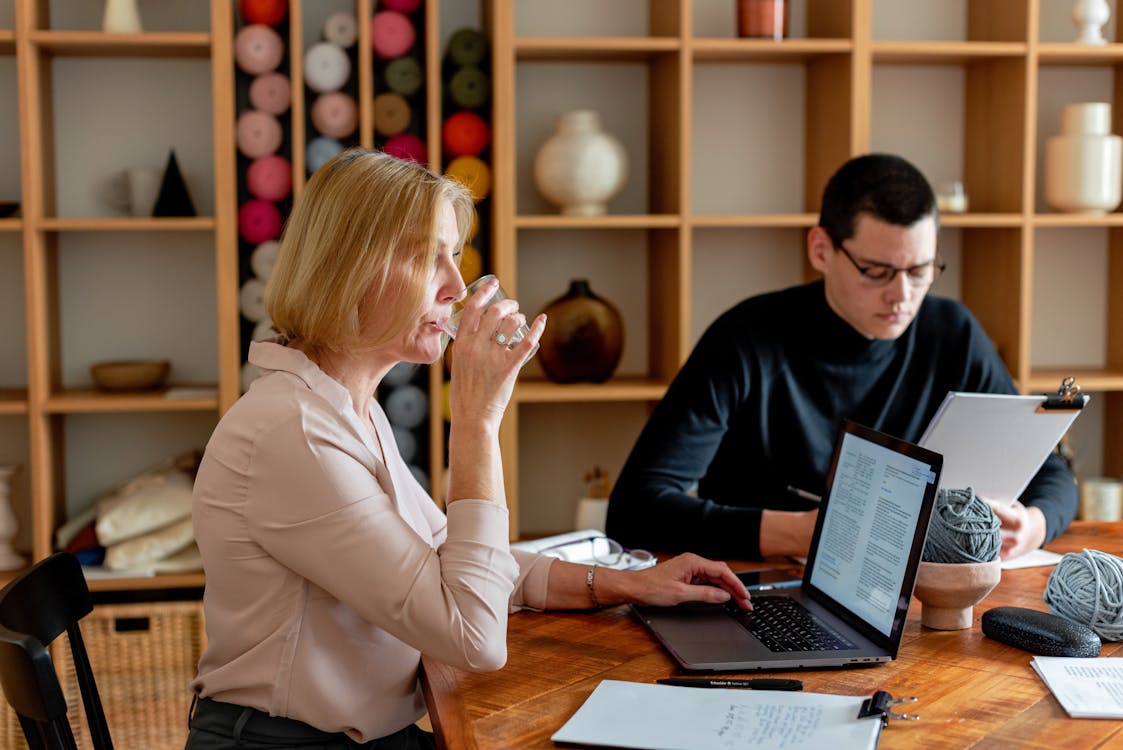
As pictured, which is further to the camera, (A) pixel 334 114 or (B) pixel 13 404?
(A) pixel 334 114

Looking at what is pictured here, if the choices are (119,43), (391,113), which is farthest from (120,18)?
(391,113)

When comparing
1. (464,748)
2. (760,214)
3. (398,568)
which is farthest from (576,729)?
(760,214)

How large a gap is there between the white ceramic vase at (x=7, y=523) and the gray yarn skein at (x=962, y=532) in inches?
97.6

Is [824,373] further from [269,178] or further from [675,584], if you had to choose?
[269,178]

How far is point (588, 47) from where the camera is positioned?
10.3 feet

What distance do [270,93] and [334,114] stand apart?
17 centimetres

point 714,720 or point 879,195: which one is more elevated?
point 879,195

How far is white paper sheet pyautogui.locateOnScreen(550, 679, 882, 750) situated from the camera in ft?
3.85

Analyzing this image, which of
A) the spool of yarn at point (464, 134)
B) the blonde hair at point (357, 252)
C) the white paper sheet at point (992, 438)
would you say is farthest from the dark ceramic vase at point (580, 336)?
the blonde hair at point (357, 252)

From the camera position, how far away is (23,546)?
3352 millimetres

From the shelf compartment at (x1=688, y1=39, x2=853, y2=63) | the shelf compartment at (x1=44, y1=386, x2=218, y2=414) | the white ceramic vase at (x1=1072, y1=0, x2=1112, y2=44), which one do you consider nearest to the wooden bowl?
the shelf compartment at (x1=44, y1=386, x2=218, y2=414)

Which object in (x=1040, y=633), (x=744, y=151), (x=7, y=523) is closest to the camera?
(x=1040, y=633)

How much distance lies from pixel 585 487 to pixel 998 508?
1.81 metres

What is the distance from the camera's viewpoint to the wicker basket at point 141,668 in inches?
118
